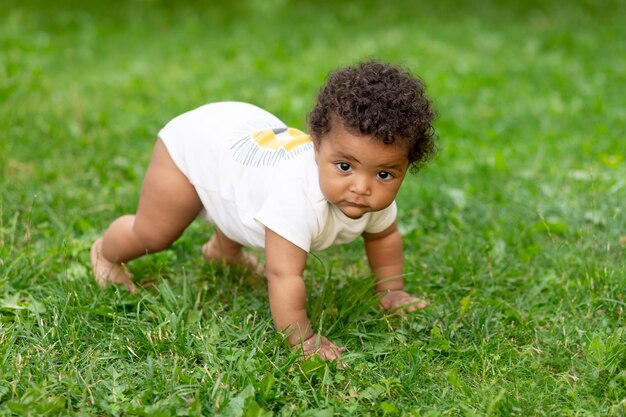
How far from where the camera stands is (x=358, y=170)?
2.70 metres

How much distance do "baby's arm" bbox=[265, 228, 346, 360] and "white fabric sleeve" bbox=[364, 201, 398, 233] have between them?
0.38m

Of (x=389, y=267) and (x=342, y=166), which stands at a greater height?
A: (x=342, y=166)

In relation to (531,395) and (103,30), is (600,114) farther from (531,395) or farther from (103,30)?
(103,30)

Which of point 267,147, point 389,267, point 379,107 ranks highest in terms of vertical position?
point 379,107

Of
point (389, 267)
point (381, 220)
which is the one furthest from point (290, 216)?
point (389, 267)

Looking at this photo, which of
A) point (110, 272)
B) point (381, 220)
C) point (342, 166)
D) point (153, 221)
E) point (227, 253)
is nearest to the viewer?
point (342, 166)

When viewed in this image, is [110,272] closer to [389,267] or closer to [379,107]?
[389,267]

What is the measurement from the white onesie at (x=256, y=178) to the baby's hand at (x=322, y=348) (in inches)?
13.5

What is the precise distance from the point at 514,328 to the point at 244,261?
1.28 m

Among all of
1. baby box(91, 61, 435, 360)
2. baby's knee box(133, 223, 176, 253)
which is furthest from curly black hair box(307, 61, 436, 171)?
baby's knee box(133, 223, 176, 253)

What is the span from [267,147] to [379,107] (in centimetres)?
60

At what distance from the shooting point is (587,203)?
4281mm

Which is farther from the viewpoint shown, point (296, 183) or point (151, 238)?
point (151, 238)

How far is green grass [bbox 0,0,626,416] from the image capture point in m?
2.63
